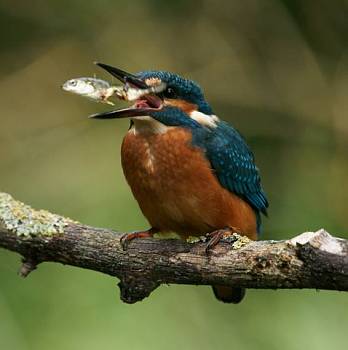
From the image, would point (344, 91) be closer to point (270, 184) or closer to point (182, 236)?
point (270, 184)

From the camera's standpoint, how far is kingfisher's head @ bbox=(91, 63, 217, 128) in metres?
3.73

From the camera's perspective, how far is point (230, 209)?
12.9ft

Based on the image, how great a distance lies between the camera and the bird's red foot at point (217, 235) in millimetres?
3397

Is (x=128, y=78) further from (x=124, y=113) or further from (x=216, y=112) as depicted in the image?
(x=216, y=112)

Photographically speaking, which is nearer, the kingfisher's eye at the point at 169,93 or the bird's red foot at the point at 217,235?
the bird's red foot at the point at 217,235

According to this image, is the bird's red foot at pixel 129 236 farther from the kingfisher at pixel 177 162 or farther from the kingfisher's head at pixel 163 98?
the kingfisher's head at pixel 163 98

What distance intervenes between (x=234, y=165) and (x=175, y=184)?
13.3 inches

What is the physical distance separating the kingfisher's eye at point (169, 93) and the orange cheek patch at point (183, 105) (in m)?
0.02

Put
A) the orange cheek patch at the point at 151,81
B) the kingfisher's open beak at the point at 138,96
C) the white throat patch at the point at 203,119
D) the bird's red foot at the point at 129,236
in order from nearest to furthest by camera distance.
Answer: the bird's red foot at the point at 129,236 < the kingfisher's open beak at the point at 138,96 < the orange cheek patch at the point at 151,81 < the white throat patch at the point at 203,119

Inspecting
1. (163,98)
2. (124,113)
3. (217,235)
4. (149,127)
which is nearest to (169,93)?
→ (163,98)

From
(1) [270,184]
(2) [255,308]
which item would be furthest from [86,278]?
(1) [270,184]

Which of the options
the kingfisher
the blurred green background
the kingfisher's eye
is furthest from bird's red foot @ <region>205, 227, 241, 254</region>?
the kingfisher's eye

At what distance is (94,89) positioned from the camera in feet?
12.3

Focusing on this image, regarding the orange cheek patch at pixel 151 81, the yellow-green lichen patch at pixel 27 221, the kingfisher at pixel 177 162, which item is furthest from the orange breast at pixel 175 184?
the yellow-green lichen patch at pixel 27 221
